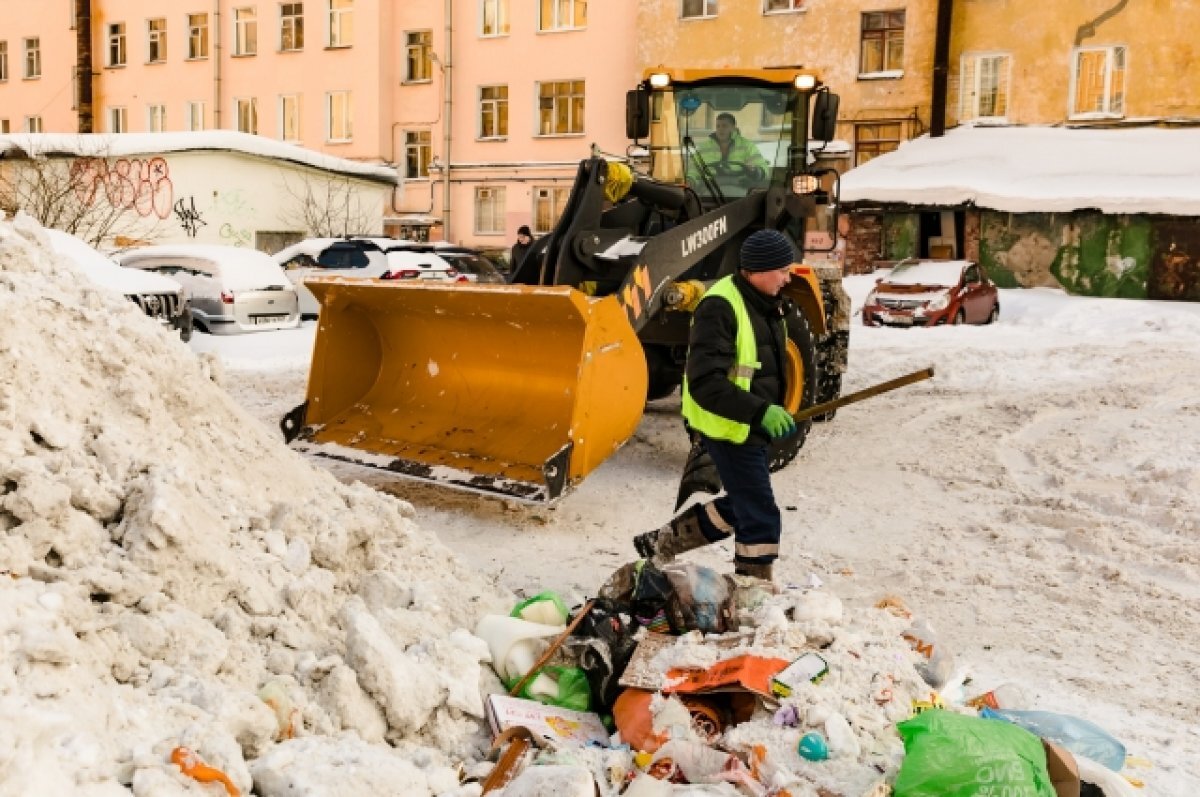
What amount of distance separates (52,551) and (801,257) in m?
6.09

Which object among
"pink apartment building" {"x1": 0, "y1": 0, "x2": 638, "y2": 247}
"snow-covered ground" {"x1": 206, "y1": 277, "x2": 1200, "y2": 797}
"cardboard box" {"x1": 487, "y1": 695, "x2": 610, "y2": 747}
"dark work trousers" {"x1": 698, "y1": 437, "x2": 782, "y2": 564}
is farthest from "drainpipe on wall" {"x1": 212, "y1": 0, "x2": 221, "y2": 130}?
"cardboard box" {"x1": 487, "y1": 695, "x2": 610, "y2": 747}

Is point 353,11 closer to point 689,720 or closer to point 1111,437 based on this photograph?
point 1111,437

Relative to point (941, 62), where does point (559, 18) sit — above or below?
Answer: above

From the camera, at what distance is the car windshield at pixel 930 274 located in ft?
61.5

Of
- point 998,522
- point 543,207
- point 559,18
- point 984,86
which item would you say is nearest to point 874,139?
point 984,86

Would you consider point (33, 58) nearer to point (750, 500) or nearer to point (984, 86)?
point (984, 86)

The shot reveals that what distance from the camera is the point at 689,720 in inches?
146

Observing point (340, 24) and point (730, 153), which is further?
point (340, 24)

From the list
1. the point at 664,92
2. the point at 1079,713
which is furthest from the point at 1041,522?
the point at 664,92

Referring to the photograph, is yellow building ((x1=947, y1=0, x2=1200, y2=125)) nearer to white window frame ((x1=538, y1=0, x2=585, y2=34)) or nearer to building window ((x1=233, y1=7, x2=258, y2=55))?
white window frame ((x1=538, y1=0, x2=585, y2=34))

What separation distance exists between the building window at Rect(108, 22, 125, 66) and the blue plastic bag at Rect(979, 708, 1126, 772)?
1405 inches

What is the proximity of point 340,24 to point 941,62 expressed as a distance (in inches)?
605

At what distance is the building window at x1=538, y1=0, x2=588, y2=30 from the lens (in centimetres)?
2866

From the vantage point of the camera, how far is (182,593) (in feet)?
11.9
